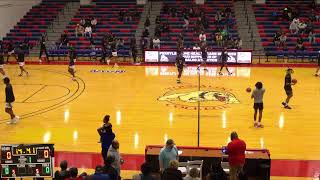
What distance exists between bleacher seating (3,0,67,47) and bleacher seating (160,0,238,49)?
8521mm

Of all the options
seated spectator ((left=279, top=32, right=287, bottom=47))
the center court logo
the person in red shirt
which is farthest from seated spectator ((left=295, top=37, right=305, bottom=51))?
the person in red shirt

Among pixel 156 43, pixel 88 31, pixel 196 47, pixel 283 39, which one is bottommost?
pixel 196 47

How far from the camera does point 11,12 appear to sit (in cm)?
3341

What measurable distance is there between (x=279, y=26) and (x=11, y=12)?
62.1ft

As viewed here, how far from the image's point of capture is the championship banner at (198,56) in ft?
89.0

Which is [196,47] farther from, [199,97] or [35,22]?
[35,22]

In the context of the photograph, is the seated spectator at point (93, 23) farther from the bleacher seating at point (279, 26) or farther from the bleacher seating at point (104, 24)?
the bleacher seating at point (279, 26)

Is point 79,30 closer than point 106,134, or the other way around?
point 106,134

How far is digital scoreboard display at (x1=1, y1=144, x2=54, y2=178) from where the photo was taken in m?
9.49

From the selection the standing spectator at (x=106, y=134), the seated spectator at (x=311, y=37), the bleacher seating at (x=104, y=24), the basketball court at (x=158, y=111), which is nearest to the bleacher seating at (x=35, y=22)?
the bleacher seating at (x=104, y=24)

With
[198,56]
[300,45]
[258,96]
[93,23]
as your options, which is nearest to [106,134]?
[258,96]

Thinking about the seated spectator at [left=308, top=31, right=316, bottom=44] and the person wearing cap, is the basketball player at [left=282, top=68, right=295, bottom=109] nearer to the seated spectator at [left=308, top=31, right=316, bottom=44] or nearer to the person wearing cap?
Answer: the person wearing cap

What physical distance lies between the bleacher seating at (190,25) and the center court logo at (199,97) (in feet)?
33.5

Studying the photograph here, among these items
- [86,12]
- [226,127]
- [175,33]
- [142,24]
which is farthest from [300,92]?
[86,12]
